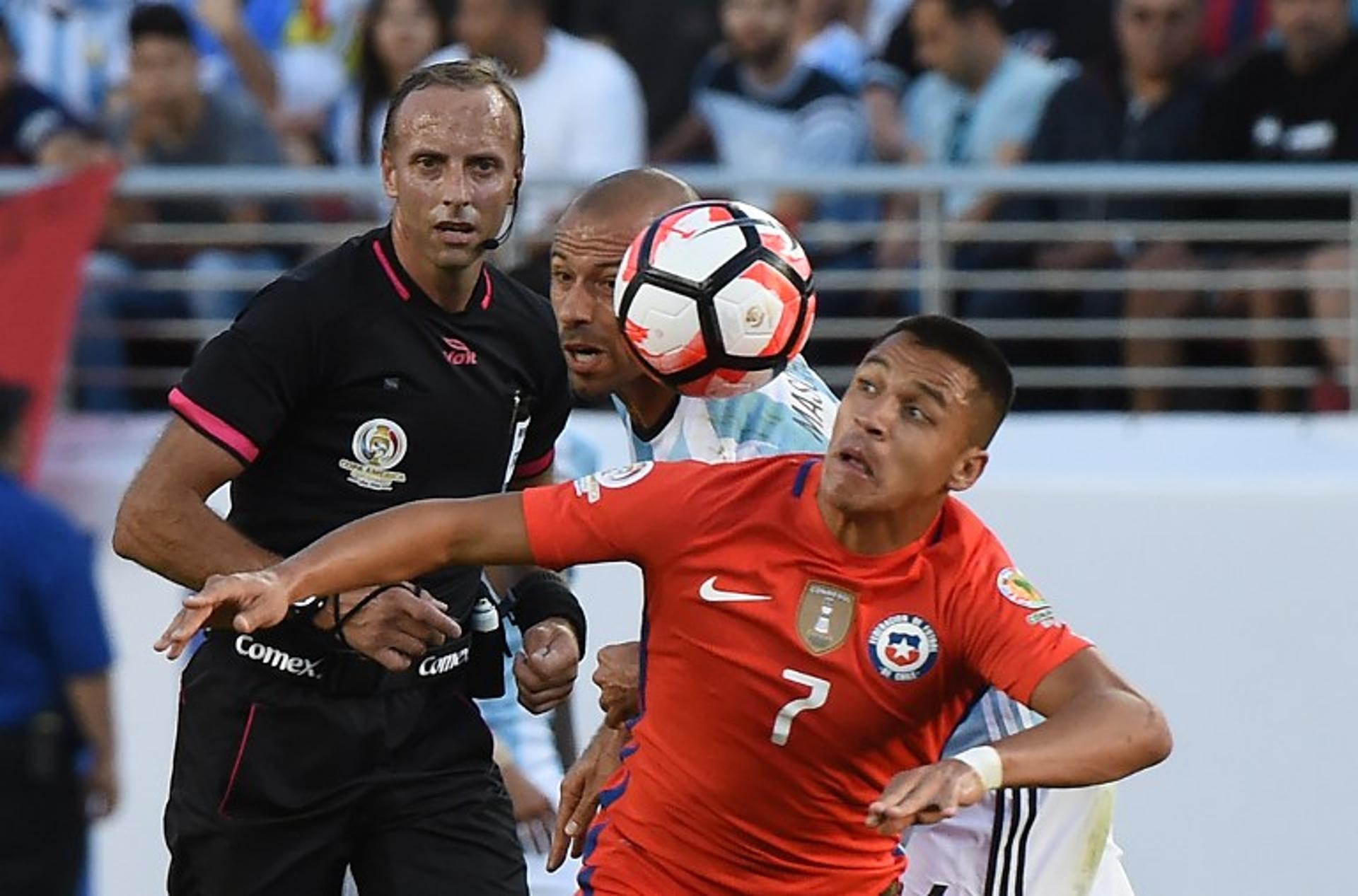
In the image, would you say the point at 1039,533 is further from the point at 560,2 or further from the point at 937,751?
Answer: the point at 937,751

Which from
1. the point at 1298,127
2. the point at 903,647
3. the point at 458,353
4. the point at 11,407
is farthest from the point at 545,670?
the point at 1298,127

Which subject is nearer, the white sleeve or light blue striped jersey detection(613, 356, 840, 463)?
light blue striped jersey detection(613, 356, 840, 463)

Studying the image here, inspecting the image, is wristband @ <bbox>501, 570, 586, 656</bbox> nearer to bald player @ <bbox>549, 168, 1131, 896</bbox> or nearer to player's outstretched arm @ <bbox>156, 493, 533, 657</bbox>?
bald player @ <bbox>549, 168, 1131, 896</bbox>

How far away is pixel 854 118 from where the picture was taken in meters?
8.48

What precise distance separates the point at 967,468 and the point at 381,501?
3.72ft

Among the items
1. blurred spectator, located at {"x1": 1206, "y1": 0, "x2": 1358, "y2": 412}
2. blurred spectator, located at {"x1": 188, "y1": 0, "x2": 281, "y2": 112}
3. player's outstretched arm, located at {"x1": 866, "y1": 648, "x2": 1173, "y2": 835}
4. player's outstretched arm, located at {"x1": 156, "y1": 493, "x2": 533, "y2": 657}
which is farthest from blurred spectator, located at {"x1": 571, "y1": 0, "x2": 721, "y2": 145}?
player's outstretched arm, located at {"x1": 866, "y1": 648, "x2": 1173, "y2": 835}

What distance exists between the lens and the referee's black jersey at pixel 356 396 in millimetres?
4336

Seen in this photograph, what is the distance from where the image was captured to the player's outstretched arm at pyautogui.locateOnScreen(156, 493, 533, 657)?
3.64 metres

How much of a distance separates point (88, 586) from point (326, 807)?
2.43 m

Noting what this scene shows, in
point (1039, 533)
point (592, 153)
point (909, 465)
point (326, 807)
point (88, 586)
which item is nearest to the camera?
point (909, 465)

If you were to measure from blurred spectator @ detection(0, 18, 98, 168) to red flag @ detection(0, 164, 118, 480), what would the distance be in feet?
3.25

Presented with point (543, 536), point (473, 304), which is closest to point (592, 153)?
point (473, 304)

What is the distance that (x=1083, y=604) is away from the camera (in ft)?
26.0

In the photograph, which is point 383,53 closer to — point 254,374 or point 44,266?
point 44,266
